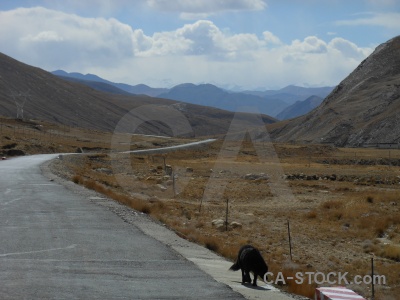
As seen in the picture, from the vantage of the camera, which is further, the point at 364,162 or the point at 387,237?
the point at 364,162

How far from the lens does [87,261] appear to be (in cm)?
1177

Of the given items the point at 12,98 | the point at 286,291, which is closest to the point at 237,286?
the point at 286,291

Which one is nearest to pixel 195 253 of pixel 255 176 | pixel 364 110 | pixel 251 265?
pixel 251 265

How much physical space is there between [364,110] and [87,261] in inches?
4497

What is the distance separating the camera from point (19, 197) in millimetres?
23078

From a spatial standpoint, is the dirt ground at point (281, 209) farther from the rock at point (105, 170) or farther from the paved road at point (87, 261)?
the paved road at point (87, 261)

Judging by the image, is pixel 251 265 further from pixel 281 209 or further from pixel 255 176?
pixel 255 176

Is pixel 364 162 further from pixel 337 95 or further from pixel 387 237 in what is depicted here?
pixel 337 95

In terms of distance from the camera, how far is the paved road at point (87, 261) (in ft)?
31.4

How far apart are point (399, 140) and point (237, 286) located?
91.1 metres

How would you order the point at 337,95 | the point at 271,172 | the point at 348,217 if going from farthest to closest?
the point at 337,95 → the point at 271,172 → the point at 348,217

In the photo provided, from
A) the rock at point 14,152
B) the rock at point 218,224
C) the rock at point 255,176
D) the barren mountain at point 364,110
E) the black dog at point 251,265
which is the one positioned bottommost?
the rock at point 255,176

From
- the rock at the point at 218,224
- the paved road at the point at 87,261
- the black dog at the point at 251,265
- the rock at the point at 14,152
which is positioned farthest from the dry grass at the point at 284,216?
the rock at the point at 14,152

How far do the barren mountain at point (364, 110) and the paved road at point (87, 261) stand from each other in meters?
87.1
